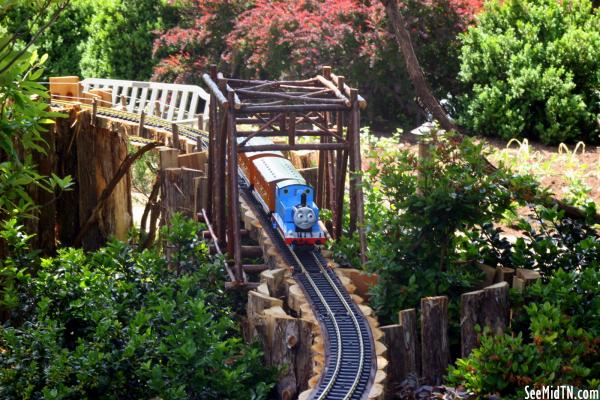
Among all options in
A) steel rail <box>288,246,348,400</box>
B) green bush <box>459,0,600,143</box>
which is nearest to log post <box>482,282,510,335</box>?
steel rail <box>288,246,348,400</box>

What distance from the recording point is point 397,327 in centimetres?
1045

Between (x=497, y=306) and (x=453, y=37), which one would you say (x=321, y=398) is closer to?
(x=497, y=306)

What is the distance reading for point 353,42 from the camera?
71.7ft

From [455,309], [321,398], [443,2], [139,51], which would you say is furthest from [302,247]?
[139,51]

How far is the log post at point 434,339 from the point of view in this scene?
1031cm

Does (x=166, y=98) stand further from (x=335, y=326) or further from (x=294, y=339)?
(x=294, y=339)

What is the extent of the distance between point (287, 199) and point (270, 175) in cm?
93

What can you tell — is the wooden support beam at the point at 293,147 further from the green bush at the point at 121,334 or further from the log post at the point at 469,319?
the log post at the point at 469,319

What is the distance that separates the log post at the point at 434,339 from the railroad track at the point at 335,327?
0.55m

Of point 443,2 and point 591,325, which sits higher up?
point 443,2

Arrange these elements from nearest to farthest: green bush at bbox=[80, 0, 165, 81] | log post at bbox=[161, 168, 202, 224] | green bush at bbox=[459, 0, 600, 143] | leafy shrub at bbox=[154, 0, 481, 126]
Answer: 1. log post at bbox=[161, 168, 202, 224]
2. green bush at bbox=[459, 0, 600, 143]
3. leafy shrub at bbox=[154, 0, 481, 126]
4. green bush at bbox=[80, 0, 165, 81]

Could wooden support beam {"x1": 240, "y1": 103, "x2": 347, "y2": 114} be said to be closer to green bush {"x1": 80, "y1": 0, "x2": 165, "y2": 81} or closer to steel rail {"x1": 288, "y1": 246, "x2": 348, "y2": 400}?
steel rail {"x1": 288, "y1": 246, "x2": 348, "y2": 400}

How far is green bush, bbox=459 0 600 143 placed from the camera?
19438 mm

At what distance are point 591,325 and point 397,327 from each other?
1895 millimetres
